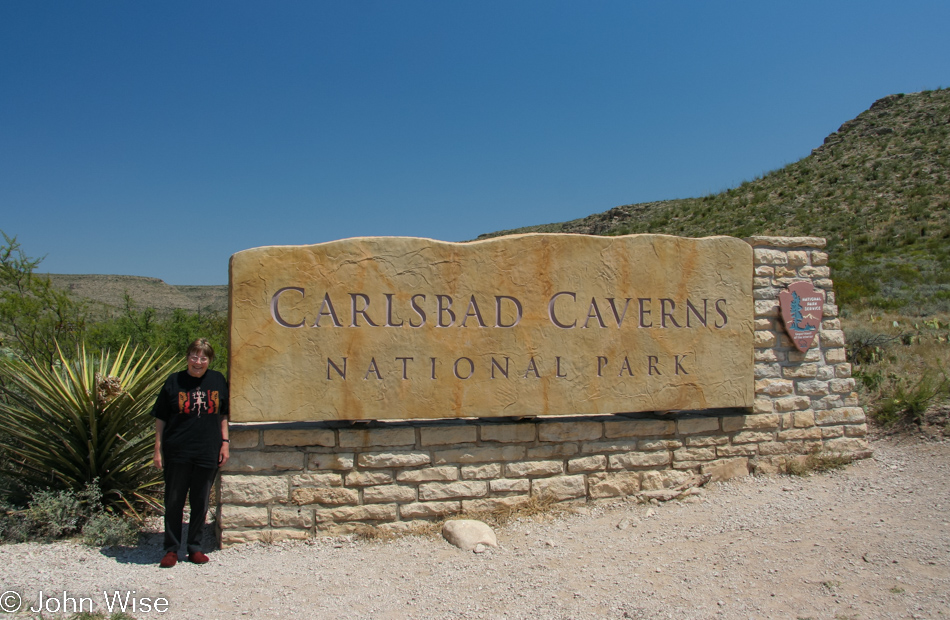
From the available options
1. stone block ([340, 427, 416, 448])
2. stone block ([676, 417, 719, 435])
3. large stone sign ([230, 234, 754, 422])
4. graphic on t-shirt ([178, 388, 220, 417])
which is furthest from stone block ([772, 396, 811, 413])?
graphic on t-shirt ([178, 388, 220, 417])

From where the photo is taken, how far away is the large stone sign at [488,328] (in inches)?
184

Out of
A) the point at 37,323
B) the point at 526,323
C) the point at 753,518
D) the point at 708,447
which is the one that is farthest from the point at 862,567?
the point at 37,323

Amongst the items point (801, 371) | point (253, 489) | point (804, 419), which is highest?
point (801, 371)

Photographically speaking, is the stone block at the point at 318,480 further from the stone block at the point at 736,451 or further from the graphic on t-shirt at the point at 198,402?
the stone block at the point at 736,451

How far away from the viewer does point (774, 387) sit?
5.81 m

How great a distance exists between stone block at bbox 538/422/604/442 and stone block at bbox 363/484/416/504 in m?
1.27

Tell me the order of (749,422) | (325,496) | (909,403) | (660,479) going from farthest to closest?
(909,403)
(749,422)
(660,479)
(325,496)

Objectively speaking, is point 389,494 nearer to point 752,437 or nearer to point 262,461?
point 262,461

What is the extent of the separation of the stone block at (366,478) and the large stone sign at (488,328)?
486mm

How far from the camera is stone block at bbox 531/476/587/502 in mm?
5031

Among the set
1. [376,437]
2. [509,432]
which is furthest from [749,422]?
[376,437]

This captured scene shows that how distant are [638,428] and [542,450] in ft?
3.23

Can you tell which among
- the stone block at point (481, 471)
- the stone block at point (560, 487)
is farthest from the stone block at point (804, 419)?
the stone block at point (481, 471)

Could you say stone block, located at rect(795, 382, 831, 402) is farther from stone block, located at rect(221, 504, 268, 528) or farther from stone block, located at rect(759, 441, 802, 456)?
stone block, located at rect(221, 504, 268, 528)
